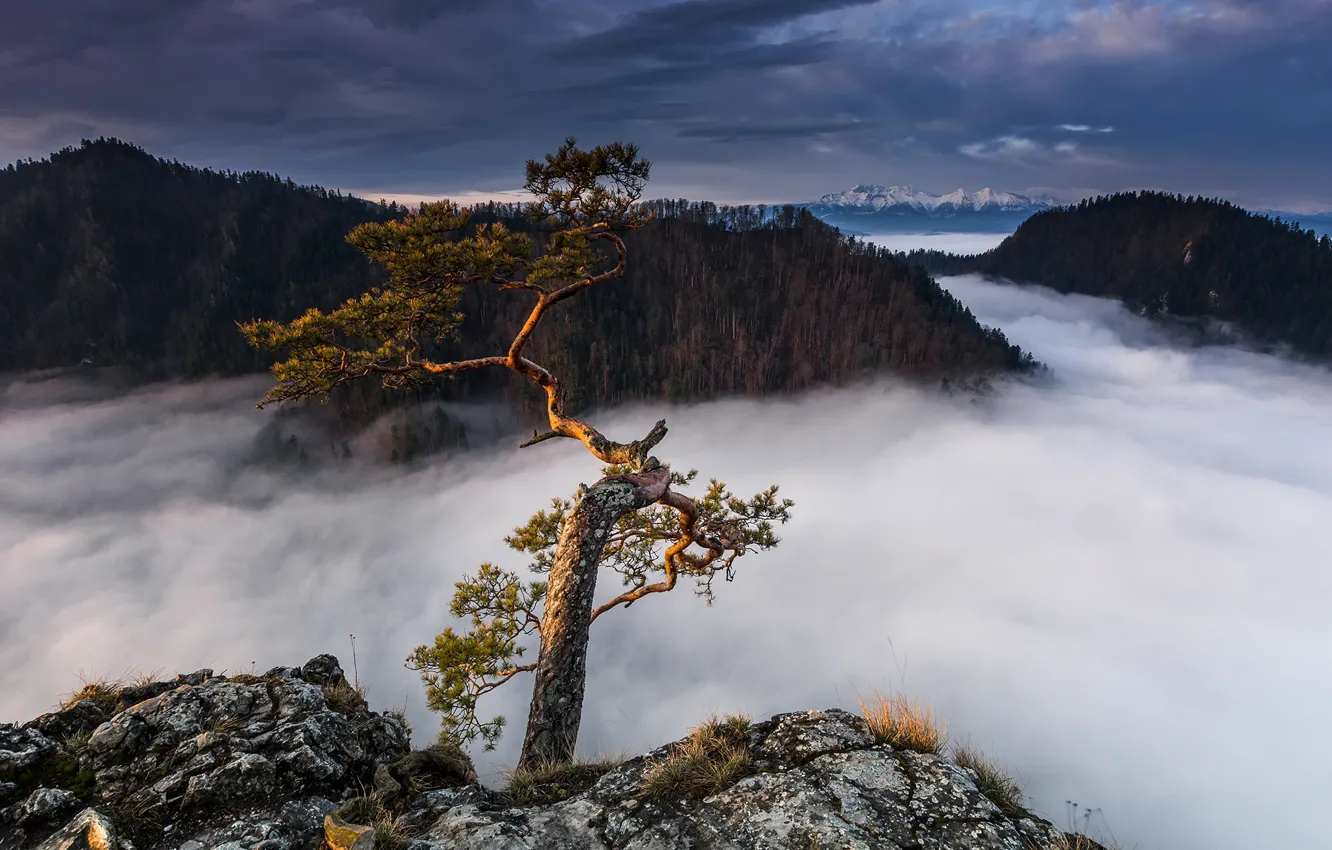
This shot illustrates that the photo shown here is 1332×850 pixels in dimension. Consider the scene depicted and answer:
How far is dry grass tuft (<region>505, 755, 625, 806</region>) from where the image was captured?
6.49 metres

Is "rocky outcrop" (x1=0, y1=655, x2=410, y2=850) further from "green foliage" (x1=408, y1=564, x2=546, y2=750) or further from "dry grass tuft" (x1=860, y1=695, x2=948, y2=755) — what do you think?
"dry grass tuft" (x1=860, y1=695, x2=948, y2=755)

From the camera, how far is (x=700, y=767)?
6320 mm

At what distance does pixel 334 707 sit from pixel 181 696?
183 centimetres

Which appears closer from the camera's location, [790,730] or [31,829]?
[31,829]

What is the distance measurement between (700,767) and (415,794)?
120 inches

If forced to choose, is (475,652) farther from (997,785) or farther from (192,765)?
(997,785)

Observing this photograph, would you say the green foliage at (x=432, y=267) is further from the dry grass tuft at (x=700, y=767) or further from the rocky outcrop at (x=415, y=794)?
the dry grass tuft at (x=700, y=767)

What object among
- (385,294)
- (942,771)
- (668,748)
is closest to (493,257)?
(385,294)

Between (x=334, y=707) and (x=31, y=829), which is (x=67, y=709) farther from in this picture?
(x=334, y=707)

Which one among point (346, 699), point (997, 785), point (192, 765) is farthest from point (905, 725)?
point (192, 765)

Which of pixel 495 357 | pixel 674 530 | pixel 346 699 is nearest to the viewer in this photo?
pixel 346 699

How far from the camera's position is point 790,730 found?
7.21 m

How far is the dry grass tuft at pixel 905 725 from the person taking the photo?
682 cm

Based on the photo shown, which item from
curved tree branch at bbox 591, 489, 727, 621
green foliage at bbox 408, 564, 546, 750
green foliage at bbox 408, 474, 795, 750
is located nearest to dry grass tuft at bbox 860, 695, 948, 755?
curved tree branch at bbox 591, 489, 727, 621
